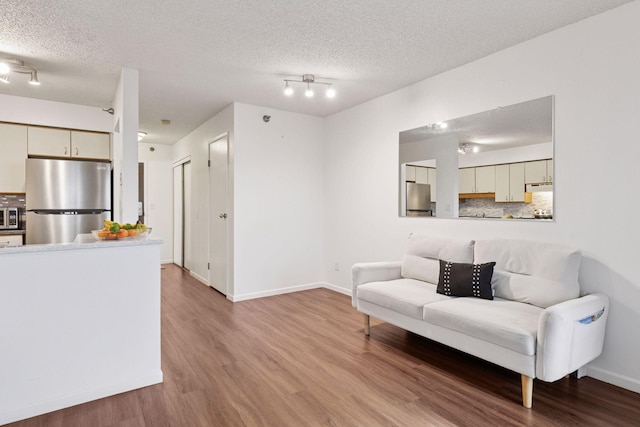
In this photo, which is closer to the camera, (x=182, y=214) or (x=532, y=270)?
(x=532, y=270)

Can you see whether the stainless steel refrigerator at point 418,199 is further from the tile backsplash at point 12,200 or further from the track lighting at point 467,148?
the tile backsplash at point 12,200

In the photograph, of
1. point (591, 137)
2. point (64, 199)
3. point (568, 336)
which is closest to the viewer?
point (568, 336)

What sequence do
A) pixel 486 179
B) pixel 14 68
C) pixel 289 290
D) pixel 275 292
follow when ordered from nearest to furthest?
pixel 486 179 → pixel 14 68 → pixel 275 292 → pixel 289 290

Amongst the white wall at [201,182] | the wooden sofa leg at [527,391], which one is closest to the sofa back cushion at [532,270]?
the wooden sofa leg at [527,391]

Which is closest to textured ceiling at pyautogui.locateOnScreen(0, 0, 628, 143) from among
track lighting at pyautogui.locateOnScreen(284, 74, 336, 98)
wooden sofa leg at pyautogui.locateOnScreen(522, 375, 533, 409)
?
track lighting at pyautogui.locateOnScreen(284, 74, 336, 98)

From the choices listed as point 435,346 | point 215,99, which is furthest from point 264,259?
point 435,346

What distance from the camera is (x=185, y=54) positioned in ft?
10.1

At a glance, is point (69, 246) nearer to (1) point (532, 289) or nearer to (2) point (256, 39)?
(2) point (256, 39)

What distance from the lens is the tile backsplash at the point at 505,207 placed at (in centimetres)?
276

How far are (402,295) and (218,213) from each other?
310 centimetres

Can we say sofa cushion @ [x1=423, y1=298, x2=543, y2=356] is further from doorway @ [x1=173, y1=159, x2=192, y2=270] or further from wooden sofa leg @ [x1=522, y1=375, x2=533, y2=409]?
doorway @ [x1=173, y1=159, x2=192, y2=270]

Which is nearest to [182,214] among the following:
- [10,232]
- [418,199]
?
[10,232]

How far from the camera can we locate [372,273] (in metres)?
3.40

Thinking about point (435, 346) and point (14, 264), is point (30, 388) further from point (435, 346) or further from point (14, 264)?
point (435, 346)
